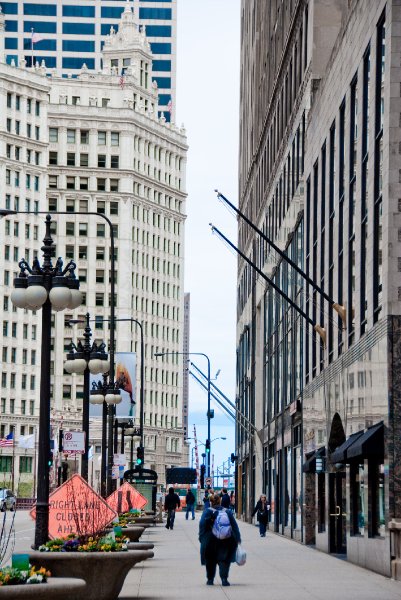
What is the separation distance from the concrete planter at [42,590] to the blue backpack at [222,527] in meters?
11.5

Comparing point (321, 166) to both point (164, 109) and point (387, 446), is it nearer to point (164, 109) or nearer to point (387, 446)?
point (387, 446)

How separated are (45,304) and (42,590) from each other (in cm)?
1077

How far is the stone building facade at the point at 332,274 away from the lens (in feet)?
95.9

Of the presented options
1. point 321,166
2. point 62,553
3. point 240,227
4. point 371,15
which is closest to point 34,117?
point 240,227

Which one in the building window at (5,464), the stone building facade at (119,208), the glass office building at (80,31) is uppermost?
the glass office building at (80,31)

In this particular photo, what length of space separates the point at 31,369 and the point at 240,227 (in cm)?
6250

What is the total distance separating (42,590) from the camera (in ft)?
45.3

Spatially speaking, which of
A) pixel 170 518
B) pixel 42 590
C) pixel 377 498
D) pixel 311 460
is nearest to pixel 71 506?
pixel 377 498

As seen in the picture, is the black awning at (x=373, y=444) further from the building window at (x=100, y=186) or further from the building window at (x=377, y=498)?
the building window at (x=100, y=186)

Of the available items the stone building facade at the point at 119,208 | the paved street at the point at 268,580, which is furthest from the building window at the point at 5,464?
the paved street at the point at 268,580

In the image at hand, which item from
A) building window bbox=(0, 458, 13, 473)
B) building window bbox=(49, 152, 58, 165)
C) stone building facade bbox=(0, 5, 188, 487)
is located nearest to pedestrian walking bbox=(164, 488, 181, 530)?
building window bbox=(0, 458, 13, 473)

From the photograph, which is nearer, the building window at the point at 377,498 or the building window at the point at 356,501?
the building window at the point at 377,498

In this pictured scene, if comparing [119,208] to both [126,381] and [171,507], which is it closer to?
[126,381]

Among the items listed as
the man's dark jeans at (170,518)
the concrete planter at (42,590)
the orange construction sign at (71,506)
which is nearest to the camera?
the concrete planter at (42,590)
